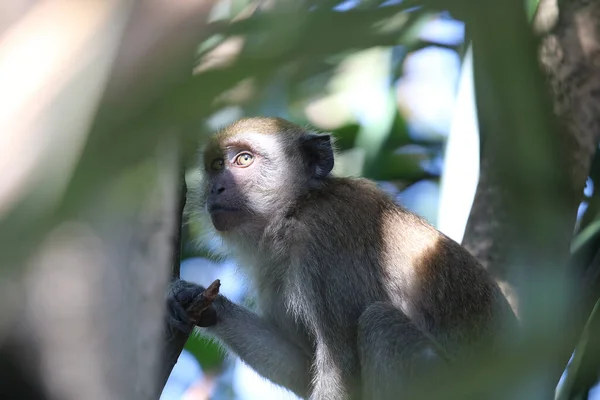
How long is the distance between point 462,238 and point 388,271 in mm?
1176

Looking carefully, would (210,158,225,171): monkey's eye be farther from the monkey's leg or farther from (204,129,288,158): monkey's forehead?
the monkey's leg

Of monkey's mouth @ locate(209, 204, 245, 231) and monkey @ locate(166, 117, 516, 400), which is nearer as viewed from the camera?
monkey @ locate(166, 117, 516, 400)

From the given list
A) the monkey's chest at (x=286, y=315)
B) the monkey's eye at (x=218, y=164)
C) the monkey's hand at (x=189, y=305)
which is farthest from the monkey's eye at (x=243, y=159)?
the monkey's hand at (x=189, y=305)

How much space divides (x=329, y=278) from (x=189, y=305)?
1.05m

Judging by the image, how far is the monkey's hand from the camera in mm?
4145

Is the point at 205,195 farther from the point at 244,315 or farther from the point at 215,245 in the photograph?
the point at 244,315

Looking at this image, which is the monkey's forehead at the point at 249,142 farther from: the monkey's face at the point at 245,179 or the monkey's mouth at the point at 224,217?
the monkey's mouth at the point at 224,217

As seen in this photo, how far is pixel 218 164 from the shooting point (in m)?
5.97

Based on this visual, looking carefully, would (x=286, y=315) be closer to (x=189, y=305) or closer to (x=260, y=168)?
(x=189, y=305)

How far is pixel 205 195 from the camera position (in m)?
6.11

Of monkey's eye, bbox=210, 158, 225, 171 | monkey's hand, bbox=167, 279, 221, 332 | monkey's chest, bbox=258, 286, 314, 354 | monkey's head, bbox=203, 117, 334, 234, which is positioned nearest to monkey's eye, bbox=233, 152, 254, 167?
monkey's head, bbox=203, 117, 334, 234

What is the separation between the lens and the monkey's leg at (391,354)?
4586 mm

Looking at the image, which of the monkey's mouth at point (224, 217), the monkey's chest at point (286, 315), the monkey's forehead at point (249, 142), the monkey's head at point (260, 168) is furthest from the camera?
the monkey's forehead at point (249, 142)

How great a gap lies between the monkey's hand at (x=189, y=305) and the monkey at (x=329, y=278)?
5cm
